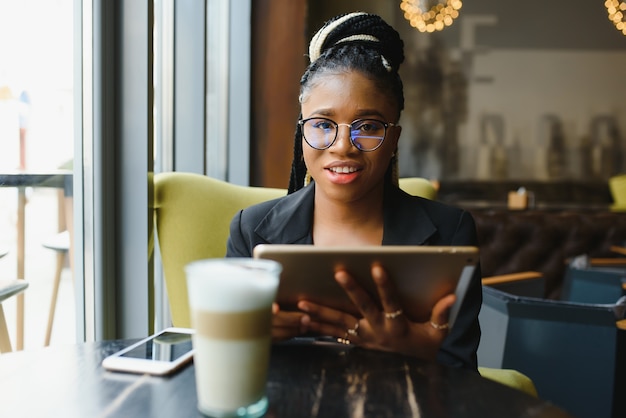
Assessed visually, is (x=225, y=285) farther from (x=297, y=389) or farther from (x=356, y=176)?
(x=356, y=176)

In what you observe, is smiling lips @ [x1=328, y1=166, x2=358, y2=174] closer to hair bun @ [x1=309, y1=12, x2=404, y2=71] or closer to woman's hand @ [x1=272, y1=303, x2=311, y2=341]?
hair bun @ [x1=309, y1=12, x2=404, y2=71]

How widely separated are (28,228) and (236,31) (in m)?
2.26

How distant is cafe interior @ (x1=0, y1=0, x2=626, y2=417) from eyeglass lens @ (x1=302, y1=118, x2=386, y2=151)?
512 mm

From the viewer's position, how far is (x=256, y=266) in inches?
27.7

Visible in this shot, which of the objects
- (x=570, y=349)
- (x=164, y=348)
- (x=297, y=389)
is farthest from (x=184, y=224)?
(x=570, y=349)

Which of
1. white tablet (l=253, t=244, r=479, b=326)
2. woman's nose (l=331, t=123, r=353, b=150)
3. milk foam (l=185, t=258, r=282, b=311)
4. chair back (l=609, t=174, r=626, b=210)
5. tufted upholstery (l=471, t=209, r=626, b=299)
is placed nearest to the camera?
milk foam (l=185, t=258, r=282, b=311)

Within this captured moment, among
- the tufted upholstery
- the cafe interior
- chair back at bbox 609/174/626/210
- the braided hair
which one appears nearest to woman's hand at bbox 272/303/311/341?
the cafe interior

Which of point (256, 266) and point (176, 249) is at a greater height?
point (256, 266)

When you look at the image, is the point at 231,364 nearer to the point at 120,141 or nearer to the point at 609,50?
the point at 120,141

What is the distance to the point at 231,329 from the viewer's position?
671 mm

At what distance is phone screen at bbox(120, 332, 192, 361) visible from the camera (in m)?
0.92

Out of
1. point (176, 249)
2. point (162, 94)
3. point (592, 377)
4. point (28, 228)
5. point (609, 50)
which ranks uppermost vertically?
point (609, 50)

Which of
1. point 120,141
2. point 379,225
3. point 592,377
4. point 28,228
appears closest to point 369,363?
point 379,225

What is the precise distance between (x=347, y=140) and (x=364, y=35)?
327 millimetres
